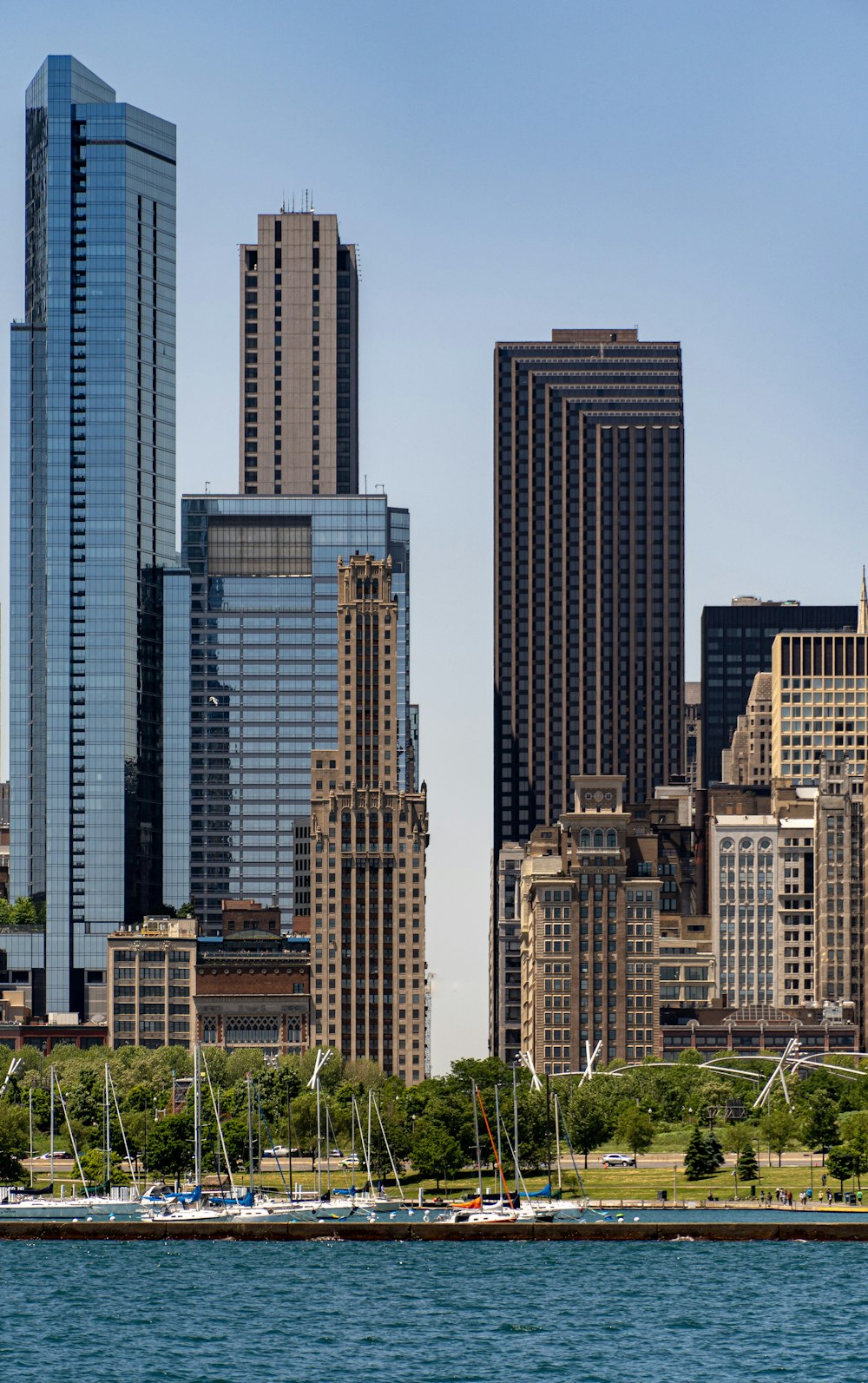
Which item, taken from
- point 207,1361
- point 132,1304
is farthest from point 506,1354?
point 132,1304

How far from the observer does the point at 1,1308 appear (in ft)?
631

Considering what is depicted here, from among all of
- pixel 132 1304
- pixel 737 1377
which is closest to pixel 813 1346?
pixel 737 1377

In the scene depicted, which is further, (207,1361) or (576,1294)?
(576,1294)

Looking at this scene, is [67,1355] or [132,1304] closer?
[67,1355]

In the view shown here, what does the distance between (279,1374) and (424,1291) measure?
1449 inches

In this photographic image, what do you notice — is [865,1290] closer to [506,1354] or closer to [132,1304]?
[506,1354]

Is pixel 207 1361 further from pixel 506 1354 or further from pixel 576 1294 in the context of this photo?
pixel 576 1294

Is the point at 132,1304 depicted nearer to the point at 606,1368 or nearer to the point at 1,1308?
the point at 1,1308

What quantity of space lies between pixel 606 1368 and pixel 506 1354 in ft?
26.9

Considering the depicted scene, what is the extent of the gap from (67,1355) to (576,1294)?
141ft

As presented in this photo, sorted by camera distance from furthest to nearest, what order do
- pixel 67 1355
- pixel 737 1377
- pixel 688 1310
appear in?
1. pixel 688 1310
2. pixel 67 1355
3. pixel 737 1377

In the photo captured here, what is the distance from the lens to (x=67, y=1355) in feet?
564

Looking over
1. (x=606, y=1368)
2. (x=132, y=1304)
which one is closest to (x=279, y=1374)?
(x=606, y=1368)

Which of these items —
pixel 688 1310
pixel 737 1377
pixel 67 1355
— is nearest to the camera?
pixel 737 1377
